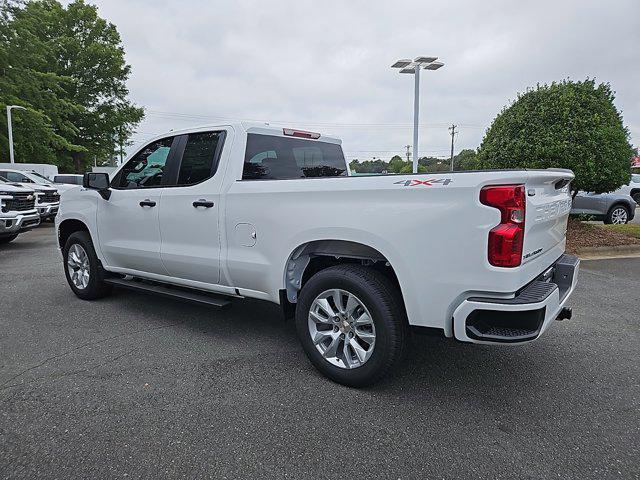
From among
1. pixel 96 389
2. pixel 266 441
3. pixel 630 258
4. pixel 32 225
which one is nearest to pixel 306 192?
pixel 266 441

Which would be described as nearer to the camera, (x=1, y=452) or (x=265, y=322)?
(x=1, y=452)

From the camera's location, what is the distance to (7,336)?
406 centimetres

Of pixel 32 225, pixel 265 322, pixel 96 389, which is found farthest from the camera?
pixel 32 225

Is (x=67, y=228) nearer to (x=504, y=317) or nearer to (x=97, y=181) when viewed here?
(x=97, y=181)

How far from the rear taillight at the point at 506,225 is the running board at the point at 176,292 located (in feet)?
7.38

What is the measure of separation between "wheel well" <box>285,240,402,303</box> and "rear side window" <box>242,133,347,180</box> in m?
0.90

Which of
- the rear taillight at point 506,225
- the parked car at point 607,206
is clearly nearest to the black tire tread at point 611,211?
the parked car at point 607,206

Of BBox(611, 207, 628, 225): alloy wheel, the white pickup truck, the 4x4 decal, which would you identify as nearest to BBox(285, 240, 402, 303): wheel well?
the white pickup truck

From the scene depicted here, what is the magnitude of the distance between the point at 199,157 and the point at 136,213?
38.3 inches

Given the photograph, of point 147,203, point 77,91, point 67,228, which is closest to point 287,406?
point 147,203

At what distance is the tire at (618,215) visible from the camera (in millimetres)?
11969

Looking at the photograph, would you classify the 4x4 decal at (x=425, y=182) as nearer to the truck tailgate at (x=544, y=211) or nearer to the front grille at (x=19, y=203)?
the truck tailgate at (x=544, y=211)

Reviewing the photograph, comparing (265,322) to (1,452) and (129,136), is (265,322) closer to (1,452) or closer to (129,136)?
(1,452)

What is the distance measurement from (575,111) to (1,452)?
931cm
